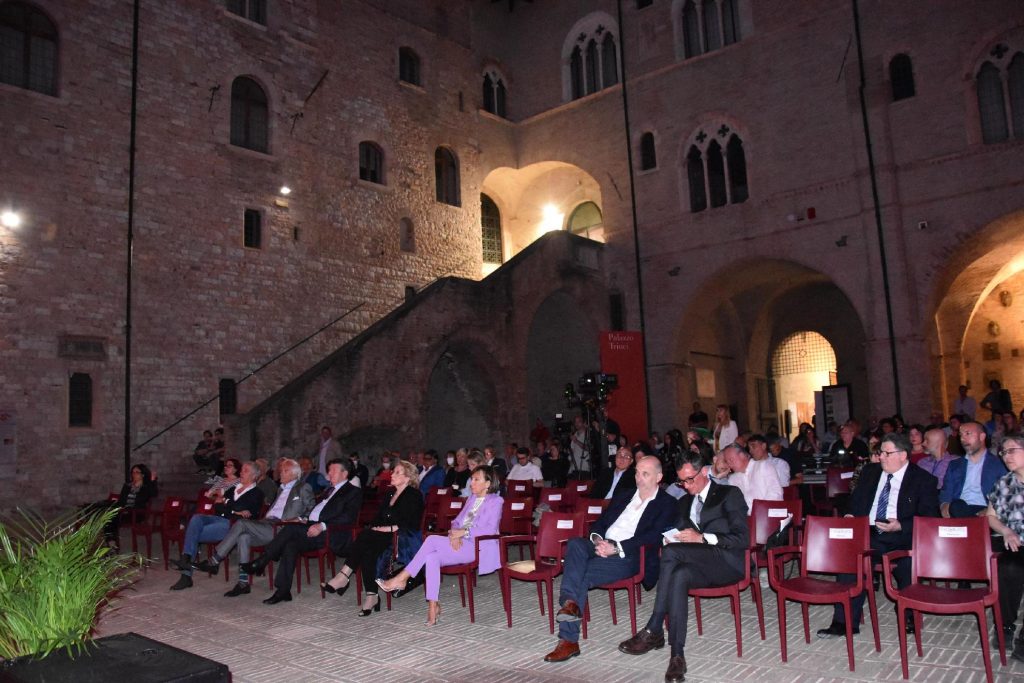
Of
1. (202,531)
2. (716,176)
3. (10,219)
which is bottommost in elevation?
(202,531)

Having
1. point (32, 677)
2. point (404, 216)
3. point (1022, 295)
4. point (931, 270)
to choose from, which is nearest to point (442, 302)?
point (404, 216)

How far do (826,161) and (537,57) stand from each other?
9.73 m

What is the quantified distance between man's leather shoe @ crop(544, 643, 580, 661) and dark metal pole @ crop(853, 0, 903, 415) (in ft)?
44.4

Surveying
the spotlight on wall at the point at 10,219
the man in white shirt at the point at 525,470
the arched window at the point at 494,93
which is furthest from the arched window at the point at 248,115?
the man in white shirt at the point at 525,470

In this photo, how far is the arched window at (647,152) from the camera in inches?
827

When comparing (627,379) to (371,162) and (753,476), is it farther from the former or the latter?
(753,476)

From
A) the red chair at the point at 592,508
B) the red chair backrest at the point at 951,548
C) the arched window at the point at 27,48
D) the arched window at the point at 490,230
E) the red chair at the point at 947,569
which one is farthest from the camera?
the arched window at the point at 490,230

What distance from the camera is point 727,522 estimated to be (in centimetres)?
546

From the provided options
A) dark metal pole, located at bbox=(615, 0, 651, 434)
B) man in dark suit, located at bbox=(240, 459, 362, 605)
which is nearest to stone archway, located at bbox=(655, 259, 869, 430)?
dark metal pole, located at bbox=(615, 0, 651, 434)

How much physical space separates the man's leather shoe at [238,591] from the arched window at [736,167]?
15.7 m

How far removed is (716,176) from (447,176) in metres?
7.28

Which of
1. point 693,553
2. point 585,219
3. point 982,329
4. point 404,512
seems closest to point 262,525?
point 404,512

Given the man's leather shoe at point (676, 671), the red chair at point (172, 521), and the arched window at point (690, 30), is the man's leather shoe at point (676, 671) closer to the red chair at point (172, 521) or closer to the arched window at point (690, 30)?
the red chair at point (172, 521)

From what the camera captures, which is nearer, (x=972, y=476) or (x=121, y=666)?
(x=121, y=666)
